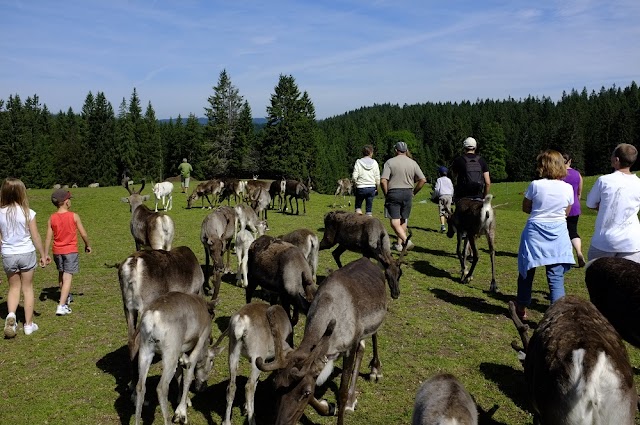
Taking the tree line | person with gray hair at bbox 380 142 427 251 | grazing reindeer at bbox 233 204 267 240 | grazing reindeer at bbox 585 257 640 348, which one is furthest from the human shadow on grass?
the tree line

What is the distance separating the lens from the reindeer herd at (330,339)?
11.3ft

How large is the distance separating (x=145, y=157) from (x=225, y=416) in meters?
78.2

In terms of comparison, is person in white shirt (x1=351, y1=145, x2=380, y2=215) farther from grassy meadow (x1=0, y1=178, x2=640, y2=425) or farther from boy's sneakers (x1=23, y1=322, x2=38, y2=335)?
boy's sneakers (x1=23, y1=322, x2=38, y2=335)

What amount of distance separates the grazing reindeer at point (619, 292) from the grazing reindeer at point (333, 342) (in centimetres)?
241

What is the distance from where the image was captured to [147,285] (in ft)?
20.4

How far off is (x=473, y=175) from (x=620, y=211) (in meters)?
5.26

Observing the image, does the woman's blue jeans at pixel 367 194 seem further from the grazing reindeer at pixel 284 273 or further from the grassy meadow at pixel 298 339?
the grazing reindeer at pixel 284 273

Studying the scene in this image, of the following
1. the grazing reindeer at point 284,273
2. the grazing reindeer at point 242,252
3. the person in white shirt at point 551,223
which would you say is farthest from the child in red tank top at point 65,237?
the person in white shirt at point 551,223

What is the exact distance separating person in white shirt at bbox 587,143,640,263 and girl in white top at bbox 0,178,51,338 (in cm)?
802

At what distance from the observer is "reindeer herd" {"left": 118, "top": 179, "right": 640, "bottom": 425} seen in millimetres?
3436

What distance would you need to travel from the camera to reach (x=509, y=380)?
6176 millimetres

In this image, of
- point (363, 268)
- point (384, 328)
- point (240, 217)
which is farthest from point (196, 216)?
point (363, 268)

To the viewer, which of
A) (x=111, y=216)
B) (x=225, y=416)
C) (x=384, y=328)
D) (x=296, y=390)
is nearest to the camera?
(x=296, y=390)

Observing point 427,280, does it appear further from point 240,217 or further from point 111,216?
point 111,216
